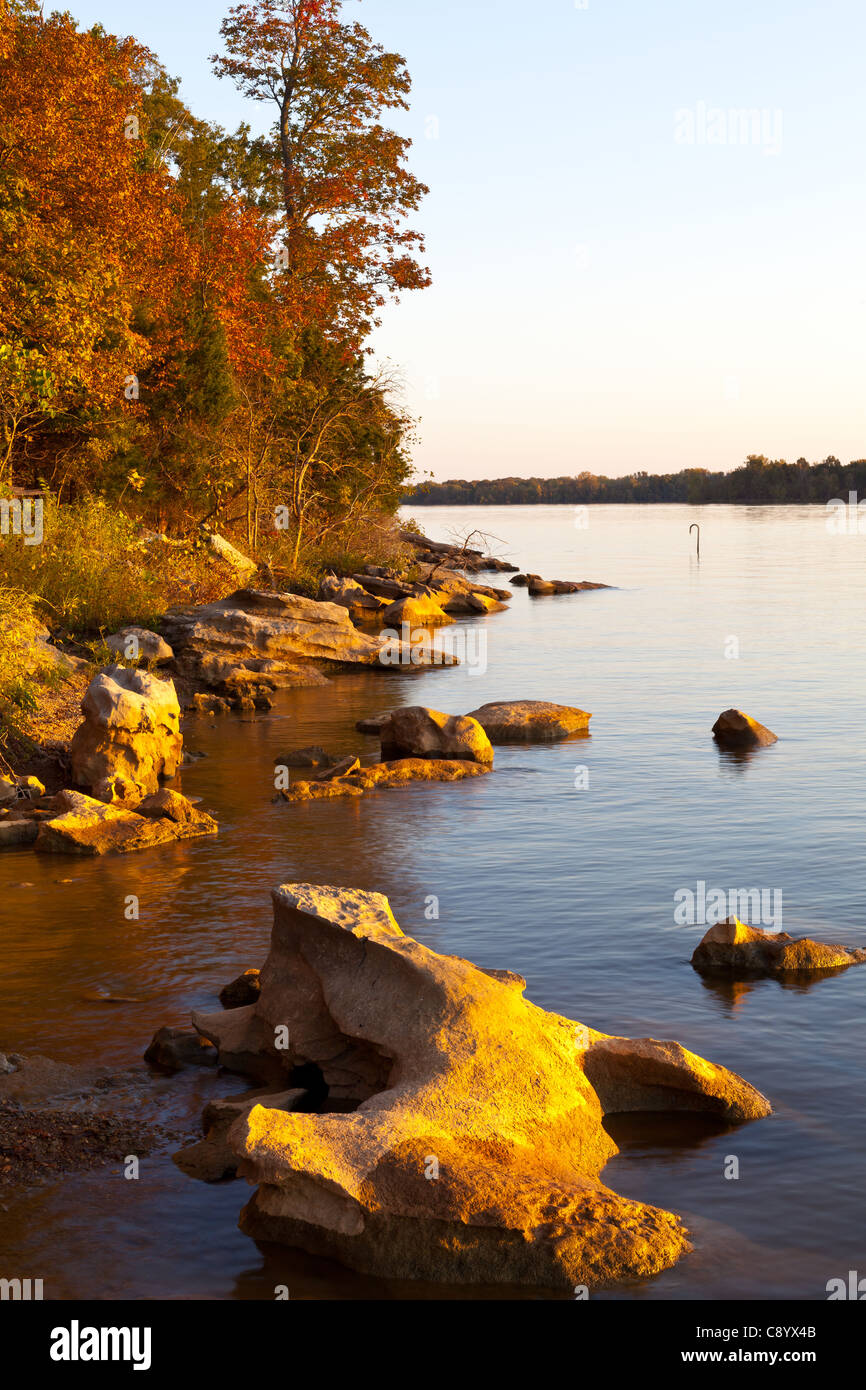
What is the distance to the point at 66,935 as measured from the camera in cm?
1277

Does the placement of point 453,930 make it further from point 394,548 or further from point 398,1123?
point 394,548

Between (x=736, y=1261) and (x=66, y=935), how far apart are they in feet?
25.2

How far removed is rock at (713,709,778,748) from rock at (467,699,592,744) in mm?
2832

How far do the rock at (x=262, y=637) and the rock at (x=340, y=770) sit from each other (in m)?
8.61

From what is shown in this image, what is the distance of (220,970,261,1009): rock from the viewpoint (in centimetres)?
1068

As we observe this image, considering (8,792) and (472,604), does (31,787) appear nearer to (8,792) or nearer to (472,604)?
(8,792)

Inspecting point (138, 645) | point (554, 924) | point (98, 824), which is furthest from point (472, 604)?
point (554, 924)

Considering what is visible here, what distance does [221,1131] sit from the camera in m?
8.39

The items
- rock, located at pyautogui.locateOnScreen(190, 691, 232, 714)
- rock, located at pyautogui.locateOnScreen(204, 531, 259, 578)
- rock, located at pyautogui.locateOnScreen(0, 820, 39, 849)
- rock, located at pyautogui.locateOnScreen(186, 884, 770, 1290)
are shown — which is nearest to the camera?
rock, located at pyautogui.locateOnScreen(186, 884, 770, 1290)

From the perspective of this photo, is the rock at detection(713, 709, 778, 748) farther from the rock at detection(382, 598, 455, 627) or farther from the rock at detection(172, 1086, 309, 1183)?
the rock at detection(382, 598, 455, 627)

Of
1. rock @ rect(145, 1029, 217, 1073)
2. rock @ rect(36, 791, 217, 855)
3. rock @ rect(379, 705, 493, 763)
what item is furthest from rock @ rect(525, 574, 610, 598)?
rock @ rect(145, 1029, 217, 1073)

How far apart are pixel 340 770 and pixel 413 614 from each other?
24.7 meters

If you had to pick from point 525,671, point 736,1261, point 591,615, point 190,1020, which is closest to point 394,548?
point 591,615
